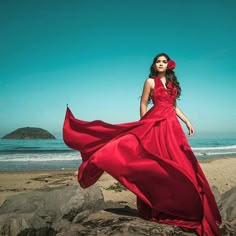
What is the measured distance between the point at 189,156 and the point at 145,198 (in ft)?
2.69

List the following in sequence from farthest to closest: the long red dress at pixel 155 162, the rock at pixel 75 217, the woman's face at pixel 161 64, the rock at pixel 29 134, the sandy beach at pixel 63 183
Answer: the rock at pixel 29 134, the sandy beach at pixel 63 183, the woman's face at pixel 161 64, the rock at pixel 75 217, the long red dress at pixel 155 162

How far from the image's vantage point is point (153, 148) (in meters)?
4.05

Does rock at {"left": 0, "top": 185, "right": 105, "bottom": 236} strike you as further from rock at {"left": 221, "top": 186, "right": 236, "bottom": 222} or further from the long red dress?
rock at {"left": 221, "top": 186, "right": 236, "bottom": 222}

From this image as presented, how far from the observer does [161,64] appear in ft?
14.9

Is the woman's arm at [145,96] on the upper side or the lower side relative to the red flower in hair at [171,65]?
lower

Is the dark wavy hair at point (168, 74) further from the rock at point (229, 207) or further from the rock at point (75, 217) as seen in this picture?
the rock at point (229, 207)

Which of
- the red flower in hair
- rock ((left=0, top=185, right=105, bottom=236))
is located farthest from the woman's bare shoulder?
rock ((left=0, top=185, right=105, bottom=236))

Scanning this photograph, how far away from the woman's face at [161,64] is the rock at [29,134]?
76482 millimetres

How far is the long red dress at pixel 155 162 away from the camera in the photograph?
369 centimetres

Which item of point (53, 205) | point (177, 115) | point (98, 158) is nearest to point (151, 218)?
point (98, 158)

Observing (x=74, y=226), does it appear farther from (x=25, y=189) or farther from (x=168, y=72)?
(x=25, y=189)

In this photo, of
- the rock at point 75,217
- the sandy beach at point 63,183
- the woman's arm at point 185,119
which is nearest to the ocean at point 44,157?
the sandy beach at point 63,183

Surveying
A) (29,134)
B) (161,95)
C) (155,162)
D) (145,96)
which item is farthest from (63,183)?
(29,134)

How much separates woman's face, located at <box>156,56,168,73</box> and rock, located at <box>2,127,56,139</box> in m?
76.5
